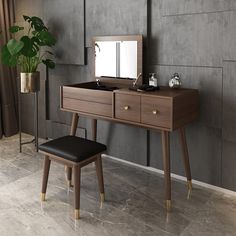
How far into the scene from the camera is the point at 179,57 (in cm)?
289

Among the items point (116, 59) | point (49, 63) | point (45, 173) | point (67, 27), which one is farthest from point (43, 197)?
point (67, 27)

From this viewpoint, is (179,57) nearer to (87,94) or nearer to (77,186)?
(87,94)

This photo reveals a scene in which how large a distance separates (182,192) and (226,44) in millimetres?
1283

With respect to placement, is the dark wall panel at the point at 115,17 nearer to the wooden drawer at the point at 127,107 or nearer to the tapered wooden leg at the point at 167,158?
the wooden drawer at the point at 127,107

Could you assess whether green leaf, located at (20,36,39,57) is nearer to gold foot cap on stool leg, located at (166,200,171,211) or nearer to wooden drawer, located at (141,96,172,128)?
wooden drawer, located at (141,96,172,128)

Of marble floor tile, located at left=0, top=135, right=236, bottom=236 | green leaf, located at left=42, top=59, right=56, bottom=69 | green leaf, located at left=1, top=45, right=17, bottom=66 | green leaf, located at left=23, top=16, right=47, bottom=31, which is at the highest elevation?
green leaf, located at left=23, top=16, right=47, bottom=31

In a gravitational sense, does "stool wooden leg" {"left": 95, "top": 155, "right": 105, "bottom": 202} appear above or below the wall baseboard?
above

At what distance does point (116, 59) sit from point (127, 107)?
0.77 meters

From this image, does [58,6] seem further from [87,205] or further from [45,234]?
[45,234]

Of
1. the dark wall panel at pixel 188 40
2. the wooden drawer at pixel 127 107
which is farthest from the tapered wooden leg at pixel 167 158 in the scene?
the dark wall panel at pixel 188 40

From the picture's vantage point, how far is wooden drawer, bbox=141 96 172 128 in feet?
7.91

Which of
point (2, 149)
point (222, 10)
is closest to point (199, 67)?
point (222, 10)

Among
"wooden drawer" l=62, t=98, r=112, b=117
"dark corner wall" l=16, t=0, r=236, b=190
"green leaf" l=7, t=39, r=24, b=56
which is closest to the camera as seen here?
"dark corner wall" l=16, t=0, r=236, b=190

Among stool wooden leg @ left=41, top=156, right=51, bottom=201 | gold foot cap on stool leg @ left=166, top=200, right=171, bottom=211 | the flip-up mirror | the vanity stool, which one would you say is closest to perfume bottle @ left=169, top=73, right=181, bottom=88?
the flip-up mirror
